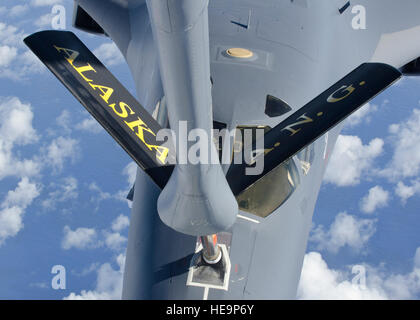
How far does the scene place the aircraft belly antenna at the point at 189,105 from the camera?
4.67 metres

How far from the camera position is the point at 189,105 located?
5.28m

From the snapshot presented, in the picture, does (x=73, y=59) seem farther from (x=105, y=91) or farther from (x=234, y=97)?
(x=234, y=97)

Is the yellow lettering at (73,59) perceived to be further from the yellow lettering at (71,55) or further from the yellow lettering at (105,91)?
the yellow lettering at (105,91)

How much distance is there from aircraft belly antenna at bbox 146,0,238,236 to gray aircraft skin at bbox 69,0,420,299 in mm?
12

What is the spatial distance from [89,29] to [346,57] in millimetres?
9220

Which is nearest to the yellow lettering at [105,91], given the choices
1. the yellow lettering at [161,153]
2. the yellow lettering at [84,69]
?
the yellow lettering at [84,69]

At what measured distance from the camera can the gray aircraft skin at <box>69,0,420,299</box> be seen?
17.0 feet

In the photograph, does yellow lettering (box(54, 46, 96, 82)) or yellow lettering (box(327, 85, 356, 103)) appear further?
yellow lettering (box(327, 85, 356, 103))

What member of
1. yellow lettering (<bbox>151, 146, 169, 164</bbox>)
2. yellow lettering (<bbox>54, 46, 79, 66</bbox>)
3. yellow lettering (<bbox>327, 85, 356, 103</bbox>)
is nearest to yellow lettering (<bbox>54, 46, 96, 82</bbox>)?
yellow lettering (<bbox>54, 46, 79, 66</bbox>)

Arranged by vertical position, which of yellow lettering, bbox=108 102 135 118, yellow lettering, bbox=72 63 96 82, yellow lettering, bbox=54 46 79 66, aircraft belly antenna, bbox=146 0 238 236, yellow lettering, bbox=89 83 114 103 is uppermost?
yellow lettering, bbox=54 46 79 66

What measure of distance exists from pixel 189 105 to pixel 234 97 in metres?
5.67

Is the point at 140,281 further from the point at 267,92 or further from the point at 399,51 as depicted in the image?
the point at 399,51

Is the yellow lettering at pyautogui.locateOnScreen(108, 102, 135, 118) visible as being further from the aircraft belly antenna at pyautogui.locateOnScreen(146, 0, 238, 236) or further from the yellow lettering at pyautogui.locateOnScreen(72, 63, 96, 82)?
the aircraft belly antenna at pyautogui.locateOnScreen(146, 0, 238, 236)
